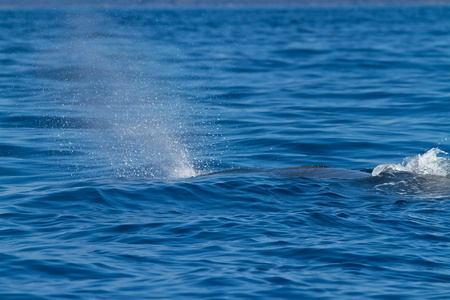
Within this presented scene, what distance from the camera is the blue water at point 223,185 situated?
21.1 ft

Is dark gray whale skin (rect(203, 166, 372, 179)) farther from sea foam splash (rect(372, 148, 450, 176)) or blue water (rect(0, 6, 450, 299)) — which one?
sea foam splash (rect(372, 148, 450, 176))

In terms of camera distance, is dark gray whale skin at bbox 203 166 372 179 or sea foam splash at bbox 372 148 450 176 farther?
sea foam splash at bbox 372 148 450 176

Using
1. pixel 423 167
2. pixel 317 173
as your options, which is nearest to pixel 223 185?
pixel 317 173

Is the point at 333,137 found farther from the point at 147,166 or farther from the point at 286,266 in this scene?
the point at 286,266

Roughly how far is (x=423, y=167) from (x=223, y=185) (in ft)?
10.9

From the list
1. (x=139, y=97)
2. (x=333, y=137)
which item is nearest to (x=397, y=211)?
(x=333, y=137)

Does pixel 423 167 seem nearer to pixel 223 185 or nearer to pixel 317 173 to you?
pixel 317 173

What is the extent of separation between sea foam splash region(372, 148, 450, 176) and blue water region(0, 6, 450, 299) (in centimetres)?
5

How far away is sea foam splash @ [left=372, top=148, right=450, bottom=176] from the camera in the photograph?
10.5 m

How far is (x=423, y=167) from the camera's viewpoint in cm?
1076

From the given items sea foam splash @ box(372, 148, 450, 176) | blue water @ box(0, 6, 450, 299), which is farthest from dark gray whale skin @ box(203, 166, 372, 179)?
sea foam splash @ box(372, 148, 450, 176)

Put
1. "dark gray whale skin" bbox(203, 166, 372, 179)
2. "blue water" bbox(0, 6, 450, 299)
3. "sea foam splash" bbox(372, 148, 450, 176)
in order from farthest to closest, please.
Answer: "sea foam splash" bbox(372, 148, 450, 176), "dark gray whale skin" bbox(203, 166, 372, 179), "blue water" bbox(0, 6, 450, 299)

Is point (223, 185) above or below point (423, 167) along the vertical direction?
above

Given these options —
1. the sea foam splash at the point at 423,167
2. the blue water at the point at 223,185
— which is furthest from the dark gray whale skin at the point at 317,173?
the sea foam splash at the point at 423,167
